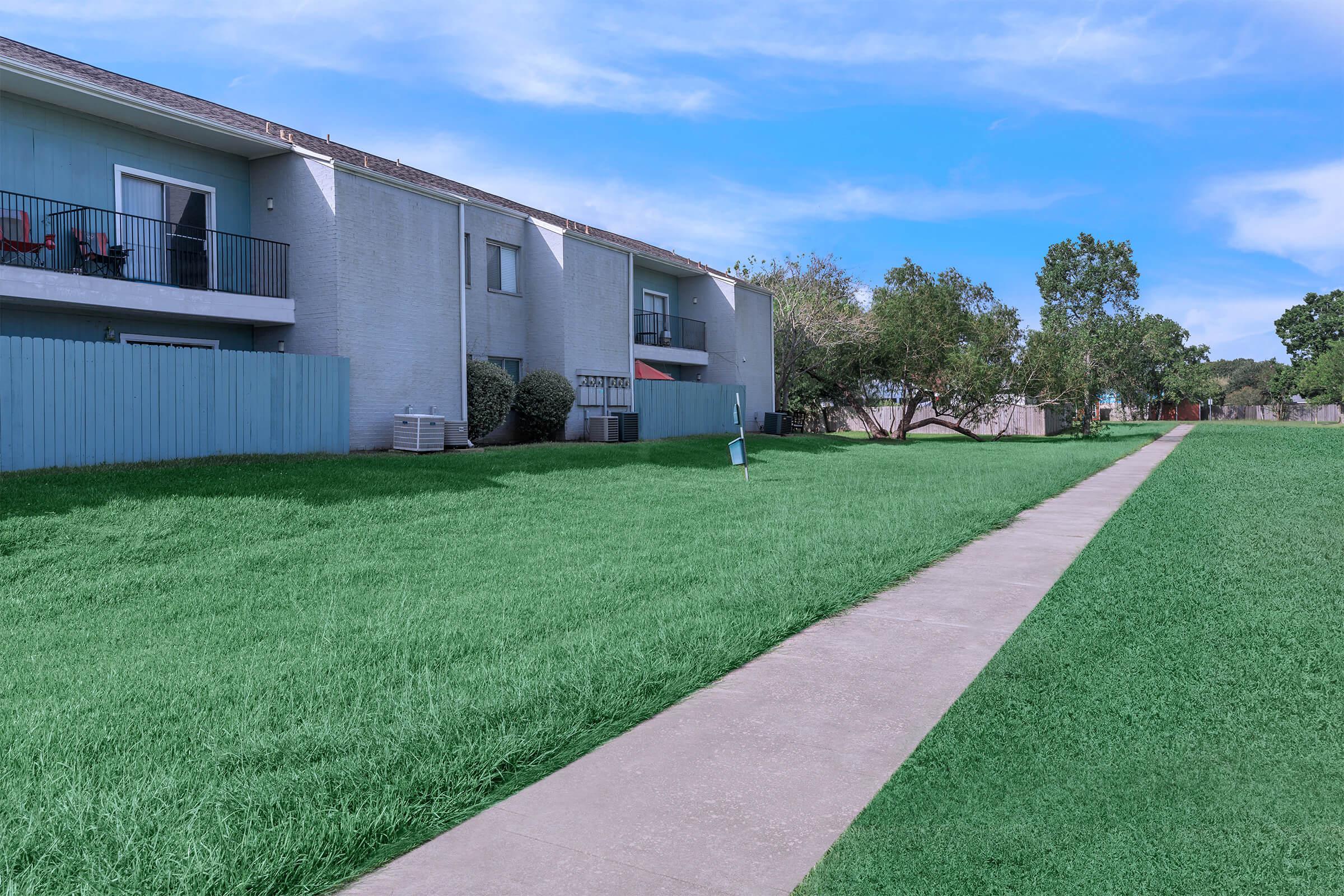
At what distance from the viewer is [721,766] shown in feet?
11.7

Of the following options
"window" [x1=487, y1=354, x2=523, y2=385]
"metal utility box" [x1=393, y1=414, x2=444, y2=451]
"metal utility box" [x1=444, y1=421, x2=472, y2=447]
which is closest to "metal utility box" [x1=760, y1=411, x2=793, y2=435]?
"window" [x1=487, y1=354, x2=523, y2=385]

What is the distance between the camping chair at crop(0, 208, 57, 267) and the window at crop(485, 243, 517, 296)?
958 cm

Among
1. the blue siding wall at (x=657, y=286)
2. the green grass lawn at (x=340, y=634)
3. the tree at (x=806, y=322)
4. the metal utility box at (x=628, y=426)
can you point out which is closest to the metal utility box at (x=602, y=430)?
the metal utility box at (x=628, y=426)

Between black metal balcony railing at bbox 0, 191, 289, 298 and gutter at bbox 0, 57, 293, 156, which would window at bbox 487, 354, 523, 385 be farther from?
gutter at bbox 0, 57, 293, 156

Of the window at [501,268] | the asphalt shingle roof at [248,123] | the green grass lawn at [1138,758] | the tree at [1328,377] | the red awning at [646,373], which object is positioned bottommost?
the green grass lawn at [1138,758]

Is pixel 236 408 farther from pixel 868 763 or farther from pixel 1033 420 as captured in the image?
pixel 1033 420

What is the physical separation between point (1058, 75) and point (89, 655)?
56.1 feet

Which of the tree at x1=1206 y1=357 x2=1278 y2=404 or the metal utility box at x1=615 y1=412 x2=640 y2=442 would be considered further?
the tree at x1=1206 y1=357 x2=1278 y2=404

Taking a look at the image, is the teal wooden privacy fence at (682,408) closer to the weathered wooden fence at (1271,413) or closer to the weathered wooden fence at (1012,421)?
the weathered wooden fence at (1012,421)

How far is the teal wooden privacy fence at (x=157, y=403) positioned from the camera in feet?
38.0

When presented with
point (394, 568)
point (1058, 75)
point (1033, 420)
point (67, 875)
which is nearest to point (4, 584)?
point (394, 568)

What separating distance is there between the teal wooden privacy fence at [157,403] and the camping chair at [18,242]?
2927 mm

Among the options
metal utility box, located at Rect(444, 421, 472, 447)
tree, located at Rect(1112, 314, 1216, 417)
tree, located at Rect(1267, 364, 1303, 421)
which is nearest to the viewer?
metal utility box, located at Rect(444, 421, 472, 447)

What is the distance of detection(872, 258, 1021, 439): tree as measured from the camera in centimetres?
3344
